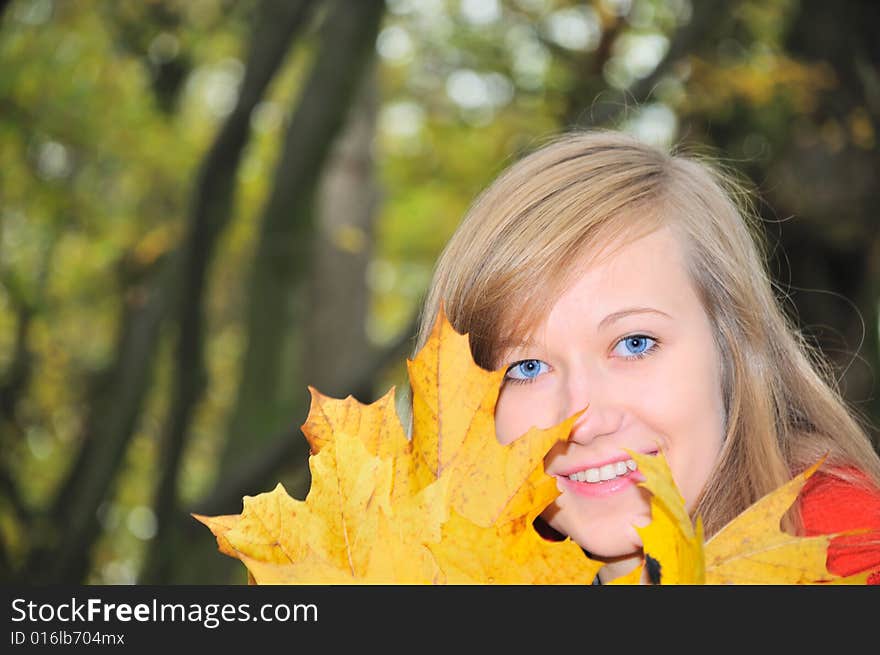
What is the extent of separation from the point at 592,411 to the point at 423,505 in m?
0.52

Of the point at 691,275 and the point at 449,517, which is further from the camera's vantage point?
the point at 691,275

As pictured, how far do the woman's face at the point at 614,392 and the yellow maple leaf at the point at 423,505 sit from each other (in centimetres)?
35

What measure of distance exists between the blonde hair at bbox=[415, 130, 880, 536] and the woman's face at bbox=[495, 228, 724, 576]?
0.04 metres

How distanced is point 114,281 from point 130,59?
6.44 feet

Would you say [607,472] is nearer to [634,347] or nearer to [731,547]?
[634,347]

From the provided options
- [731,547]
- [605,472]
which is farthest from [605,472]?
[731,547]

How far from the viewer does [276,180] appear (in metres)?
4.36

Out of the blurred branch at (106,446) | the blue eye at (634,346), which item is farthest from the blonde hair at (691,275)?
the blurred branch at (106,446)

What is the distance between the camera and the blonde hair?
142cm

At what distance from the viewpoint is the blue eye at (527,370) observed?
53.1 inches

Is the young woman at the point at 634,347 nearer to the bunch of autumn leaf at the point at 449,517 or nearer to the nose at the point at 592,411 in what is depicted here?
the nose at the point at 592,411

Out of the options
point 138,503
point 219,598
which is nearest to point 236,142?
point 219,598

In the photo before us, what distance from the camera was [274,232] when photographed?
454 centimetres

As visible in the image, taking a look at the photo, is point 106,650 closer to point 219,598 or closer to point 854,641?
point 219,598
